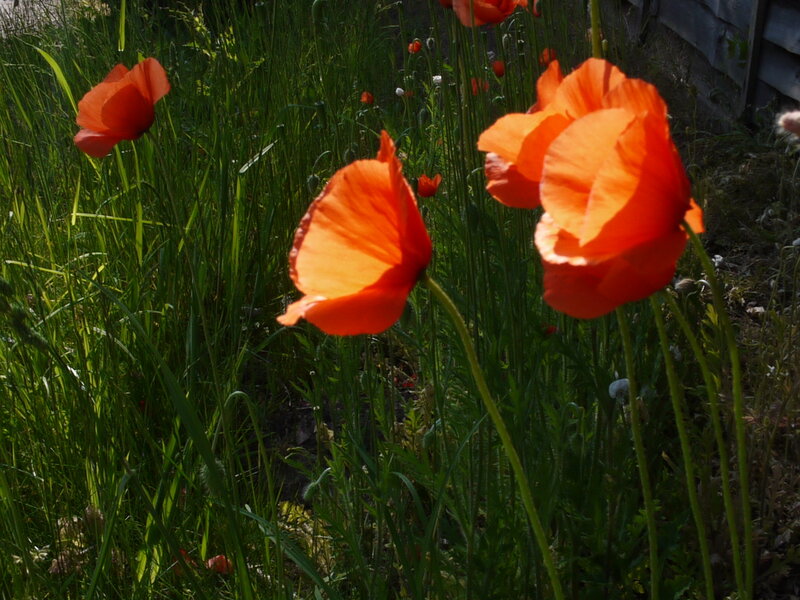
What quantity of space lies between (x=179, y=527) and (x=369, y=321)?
1166 millimetres

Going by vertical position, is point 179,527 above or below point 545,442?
below

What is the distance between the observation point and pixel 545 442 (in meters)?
1.39

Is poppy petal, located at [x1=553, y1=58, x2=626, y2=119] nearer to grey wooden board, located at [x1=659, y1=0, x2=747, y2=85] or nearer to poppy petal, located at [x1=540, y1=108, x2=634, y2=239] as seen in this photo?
poppy petal, located at [x1=540, y1=108, x2=634, y2=239]

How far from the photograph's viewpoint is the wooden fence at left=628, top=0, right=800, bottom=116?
11.9 ft

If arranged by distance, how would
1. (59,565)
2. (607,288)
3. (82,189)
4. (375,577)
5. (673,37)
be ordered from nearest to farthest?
(607,288) → (375,577) → (59,565) → (82,189) → (673,37)

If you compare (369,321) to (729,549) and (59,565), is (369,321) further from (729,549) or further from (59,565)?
(729,549)

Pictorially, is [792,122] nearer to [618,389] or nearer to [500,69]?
[618,389]

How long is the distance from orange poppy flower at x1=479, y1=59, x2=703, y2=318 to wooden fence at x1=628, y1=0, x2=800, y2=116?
A: 3.30m

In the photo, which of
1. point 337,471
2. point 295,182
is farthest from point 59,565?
point 295,182

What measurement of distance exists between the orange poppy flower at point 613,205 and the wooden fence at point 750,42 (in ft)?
10.8

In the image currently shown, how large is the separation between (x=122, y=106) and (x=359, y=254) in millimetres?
859

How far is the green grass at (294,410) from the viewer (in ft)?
A: 4.38

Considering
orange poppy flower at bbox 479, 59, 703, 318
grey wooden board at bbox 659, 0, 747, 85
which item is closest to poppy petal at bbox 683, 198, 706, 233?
orange poppy flower at bbox 479, 59, 703, 318

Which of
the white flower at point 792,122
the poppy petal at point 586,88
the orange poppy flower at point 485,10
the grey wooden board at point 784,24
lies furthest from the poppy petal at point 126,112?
the grey wooden board at point 784,24
